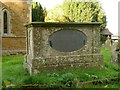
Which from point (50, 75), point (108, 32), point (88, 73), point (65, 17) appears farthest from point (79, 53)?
point (108, 32)

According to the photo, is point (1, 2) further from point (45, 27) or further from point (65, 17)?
point (65, 17)

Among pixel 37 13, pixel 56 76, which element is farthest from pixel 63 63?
pixel 37 13

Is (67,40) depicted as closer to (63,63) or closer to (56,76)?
(63,63)

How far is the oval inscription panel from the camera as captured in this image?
10.9 meters

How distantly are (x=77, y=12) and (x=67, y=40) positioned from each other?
98.7 ft

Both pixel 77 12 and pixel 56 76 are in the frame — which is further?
pixel 77 12

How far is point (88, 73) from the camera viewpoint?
10.6 m

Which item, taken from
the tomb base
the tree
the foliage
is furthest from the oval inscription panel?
the foliage

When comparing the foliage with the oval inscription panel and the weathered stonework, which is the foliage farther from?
the oval inscription panel

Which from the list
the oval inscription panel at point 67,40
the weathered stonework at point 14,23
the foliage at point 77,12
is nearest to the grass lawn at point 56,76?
the oval inscription panel at point 67,40

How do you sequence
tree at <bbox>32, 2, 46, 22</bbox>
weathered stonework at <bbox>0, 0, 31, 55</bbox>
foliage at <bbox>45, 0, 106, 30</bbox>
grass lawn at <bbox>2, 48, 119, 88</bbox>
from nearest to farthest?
grass lawn at <bbox>2, 48, 119, 88</bbox>, weathered stonework at <bbox>0, 0, 31, 55</bbox>, tree at <bbox>32, 2, 46, 22</bbox>, foliage at <bbox>45, 0, 106, 30</bbox>

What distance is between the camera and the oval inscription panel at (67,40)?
35.8 feet

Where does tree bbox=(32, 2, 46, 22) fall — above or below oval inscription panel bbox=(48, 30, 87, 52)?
above

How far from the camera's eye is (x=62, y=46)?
10992 mm
